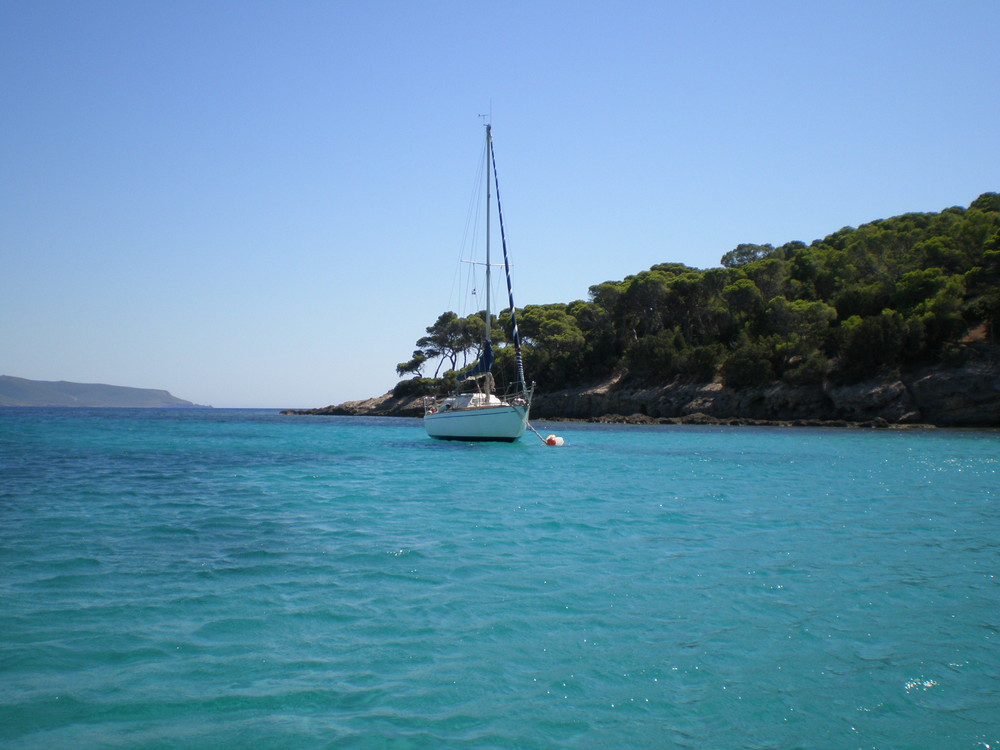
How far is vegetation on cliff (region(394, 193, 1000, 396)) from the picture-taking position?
1714 inches

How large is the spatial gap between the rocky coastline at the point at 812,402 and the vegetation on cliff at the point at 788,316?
1190 mm

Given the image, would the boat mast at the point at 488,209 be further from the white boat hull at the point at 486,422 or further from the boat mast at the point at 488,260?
the white boat hull at the point at 486,422

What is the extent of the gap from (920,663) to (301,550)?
6125 millimetres

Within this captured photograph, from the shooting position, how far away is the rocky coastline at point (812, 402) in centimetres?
3912

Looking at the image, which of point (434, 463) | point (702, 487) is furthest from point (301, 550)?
point (434, 463)

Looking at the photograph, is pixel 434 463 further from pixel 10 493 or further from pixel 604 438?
pixel 604 438

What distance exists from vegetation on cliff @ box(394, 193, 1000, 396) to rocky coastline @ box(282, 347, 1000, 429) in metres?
1.19

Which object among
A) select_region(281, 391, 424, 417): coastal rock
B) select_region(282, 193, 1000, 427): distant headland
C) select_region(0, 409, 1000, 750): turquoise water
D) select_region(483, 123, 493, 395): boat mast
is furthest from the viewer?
select_region(281, 391, 424, 417): coastal rock

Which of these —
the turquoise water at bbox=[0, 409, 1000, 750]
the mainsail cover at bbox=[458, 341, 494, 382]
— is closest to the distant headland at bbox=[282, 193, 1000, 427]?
the mainsail cover at bbox=[458, 341, 494, 382]

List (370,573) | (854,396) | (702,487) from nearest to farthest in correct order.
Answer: (370,573)
(702,487)
(854,396)

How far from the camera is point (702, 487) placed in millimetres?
14688

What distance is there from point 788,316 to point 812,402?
8.10 metres

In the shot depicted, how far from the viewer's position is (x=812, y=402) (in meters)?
46.9

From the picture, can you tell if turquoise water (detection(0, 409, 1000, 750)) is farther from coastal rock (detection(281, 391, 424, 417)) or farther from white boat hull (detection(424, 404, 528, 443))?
coastal rock (detection(281, 391, 424, 417))
